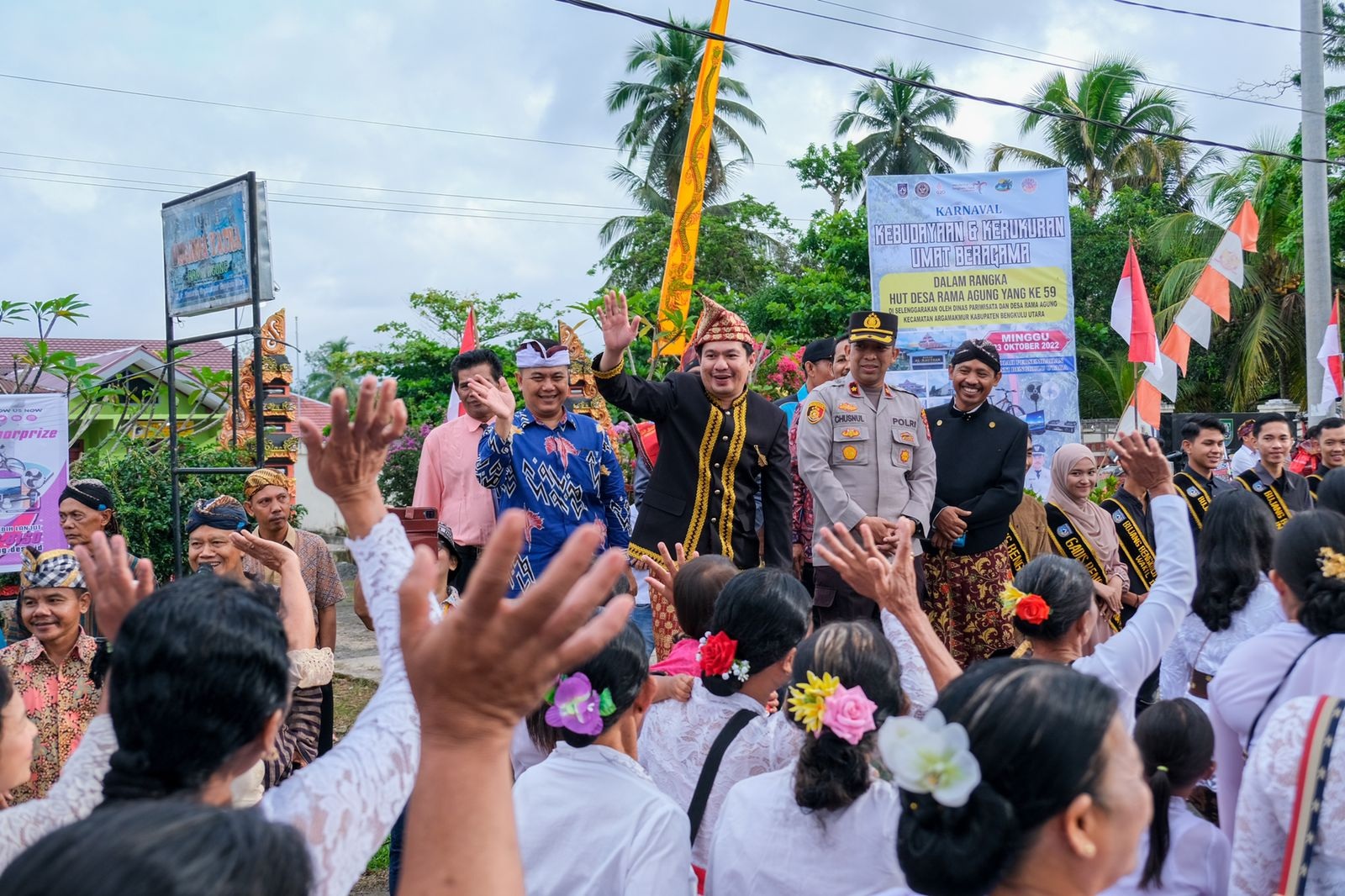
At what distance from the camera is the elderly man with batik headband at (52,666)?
11.0 ft

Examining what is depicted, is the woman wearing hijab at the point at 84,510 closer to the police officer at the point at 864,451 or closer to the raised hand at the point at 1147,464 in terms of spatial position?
the police officer at the point at 864,451

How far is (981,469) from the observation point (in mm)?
5340

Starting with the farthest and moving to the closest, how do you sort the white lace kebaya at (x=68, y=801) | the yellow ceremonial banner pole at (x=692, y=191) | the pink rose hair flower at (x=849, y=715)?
the yellow ceremonial banner pole at (x=692, y=191) < the pink rose hair flower at (x=849, y=715) < the white lace kebaya at (x=68, y=801)

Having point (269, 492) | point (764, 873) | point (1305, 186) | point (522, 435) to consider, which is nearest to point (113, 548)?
point (764, 873)

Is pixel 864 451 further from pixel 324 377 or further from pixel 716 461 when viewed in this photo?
pixel 324 377

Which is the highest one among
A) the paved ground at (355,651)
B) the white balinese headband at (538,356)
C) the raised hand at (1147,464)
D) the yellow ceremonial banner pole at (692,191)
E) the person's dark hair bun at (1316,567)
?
the yellow ceremonial banner pole at (692,191)

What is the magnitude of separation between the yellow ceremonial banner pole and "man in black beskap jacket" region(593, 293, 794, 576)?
4058 mm

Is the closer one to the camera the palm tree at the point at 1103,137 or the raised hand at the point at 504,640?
the raised hand at the point at 504,640

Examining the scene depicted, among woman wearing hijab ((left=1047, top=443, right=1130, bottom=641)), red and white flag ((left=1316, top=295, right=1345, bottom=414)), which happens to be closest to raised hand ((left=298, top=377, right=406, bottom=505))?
woman wearing hijab ((left=1047, top=443, right=1130, bottom=641))

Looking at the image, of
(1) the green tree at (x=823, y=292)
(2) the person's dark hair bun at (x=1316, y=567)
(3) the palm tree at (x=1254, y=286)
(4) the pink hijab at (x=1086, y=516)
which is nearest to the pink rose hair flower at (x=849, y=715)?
(2) the person's dark hair bun at (x=1316, y=567)

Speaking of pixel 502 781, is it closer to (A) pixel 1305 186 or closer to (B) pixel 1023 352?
(B) pixel 1023 352

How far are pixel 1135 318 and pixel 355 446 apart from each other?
8.91 metres

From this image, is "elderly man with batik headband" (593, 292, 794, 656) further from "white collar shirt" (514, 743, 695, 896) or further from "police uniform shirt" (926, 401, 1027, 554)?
"white collar shirt" (514, 743, 695, 896)

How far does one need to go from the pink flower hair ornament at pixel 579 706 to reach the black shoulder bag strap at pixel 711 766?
47cm
